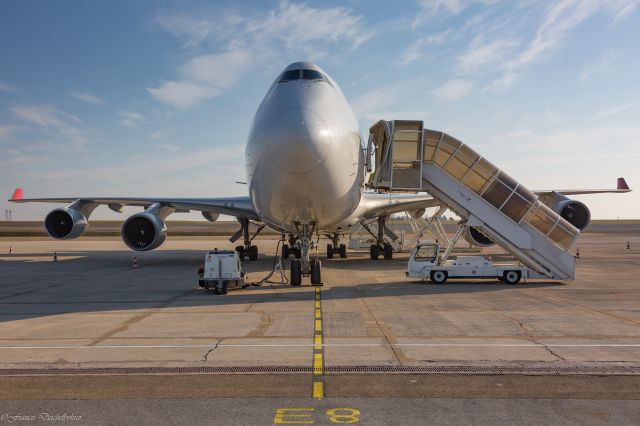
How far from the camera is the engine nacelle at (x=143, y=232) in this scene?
19.3 m

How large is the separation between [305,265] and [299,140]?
4730 millimetres

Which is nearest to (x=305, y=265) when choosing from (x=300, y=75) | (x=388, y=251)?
(x=300, y=75)

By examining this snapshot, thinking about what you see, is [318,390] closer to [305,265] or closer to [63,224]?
[305,265]

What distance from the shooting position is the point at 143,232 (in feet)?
63.9

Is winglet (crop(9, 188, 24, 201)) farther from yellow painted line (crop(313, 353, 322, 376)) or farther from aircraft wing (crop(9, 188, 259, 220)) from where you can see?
yellow painted line (crop(313, 353, 322, 376))

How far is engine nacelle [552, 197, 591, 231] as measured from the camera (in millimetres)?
19902

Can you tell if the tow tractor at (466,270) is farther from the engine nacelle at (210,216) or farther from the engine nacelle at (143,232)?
the engine nacelle at (210,216)

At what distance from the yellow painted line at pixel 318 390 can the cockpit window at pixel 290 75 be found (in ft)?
30.2

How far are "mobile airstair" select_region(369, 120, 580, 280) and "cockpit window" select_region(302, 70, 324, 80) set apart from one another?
99.7 inches

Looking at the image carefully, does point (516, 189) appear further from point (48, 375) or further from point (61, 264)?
point (61, 264)

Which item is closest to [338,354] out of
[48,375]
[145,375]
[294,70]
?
[145,375]

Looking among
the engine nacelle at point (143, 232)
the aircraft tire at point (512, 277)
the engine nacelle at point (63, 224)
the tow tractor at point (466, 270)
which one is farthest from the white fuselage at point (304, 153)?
the engine nacelle at point (63, 224)

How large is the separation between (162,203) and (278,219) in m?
9.84

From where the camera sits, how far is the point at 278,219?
554 inches
